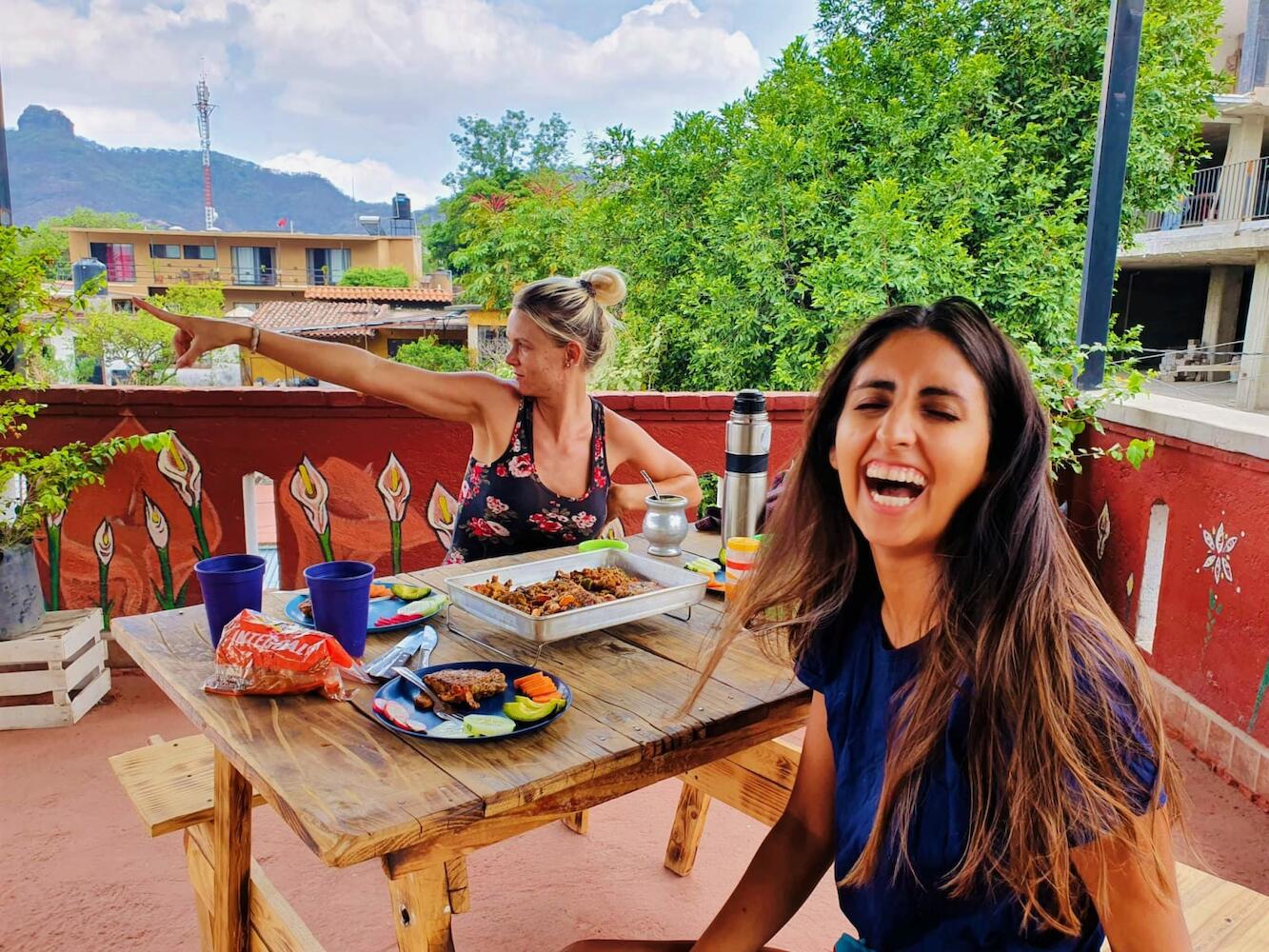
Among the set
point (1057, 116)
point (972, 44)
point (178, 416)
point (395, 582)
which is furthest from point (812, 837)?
point (972, 44)

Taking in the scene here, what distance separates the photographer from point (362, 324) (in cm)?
2359

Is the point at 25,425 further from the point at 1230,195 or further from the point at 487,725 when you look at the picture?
the point at 1230,195

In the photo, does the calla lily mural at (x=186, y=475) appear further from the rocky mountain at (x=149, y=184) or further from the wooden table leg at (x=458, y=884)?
the rocky mountain at (x=149, y=184)

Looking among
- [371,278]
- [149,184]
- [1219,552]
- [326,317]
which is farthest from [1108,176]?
[149,184]

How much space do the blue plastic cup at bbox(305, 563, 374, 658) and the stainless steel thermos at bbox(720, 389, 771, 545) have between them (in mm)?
840

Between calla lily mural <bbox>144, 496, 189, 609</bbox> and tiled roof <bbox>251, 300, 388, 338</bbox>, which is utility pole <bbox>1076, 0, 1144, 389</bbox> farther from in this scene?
tiled roof <bbox>251, 300, 388, 338</bbox>

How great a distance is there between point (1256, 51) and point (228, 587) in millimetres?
20473

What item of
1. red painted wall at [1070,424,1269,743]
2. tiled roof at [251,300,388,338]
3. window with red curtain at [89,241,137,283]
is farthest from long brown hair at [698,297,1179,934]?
window with red curtain at [89,241,137,283]

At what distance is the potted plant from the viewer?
2631 millimetres

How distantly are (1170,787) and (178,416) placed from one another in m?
3.07

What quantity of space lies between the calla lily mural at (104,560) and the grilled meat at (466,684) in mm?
2457

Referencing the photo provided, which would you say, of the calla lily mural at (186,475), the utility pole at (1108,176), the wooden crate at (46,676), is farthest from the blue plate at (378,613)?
the utility pole at (1108,176)

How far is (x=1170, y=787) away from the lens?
0.84 meters

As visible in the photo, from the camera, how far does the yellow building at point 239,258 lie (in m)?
33.4
